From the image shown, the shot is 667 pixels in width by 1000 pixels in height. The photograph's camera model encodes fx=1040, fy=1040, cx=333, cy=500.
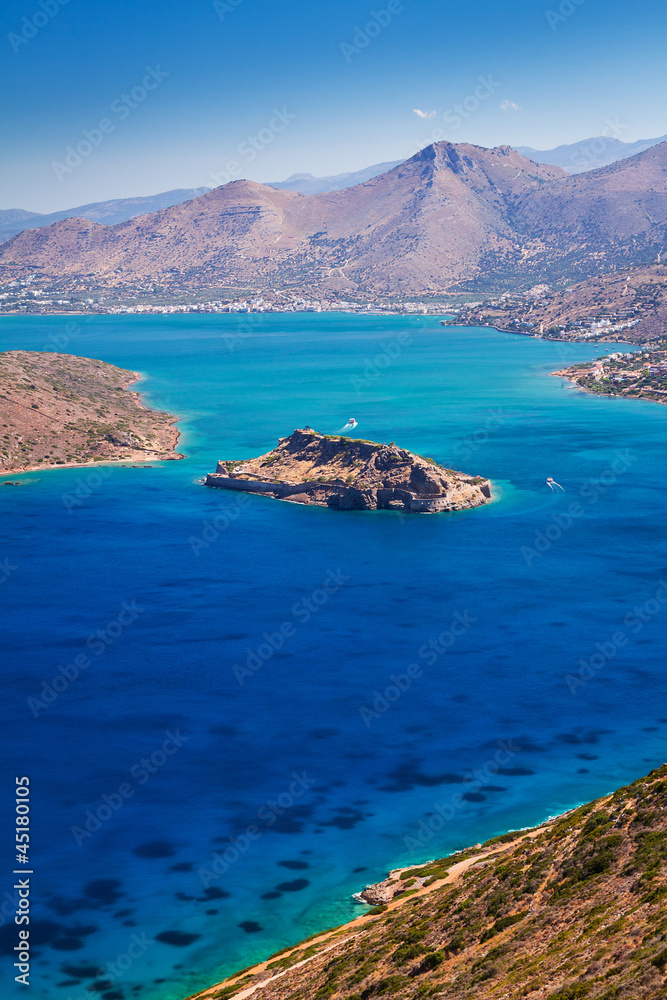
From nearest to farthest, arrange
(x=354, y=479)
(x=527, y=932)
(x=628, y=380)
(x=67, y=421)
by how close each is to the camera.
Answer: (x=527, y=932) → (x=354, y=479) → (x=67, y=421) → (x=628, y=380)

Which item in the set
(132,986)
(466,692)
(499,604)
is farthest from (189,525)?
(132,986)

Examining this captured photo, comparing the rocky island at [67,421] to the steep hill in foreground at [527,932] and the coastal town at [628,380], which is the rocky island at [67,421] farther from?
the steep hill in foreground at [527,932]

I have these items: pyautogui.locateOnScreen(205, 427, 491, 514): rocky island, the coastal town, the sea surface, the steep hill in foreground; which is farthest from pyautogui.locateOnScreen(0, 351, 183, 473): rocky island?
the steep hill in foreground

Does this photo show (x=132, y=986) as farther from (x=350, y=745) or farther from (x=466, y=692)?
(x=466, y=692)

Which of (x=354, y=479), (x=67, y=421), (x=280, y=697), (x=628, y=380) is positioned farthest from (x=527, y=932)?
(x=628, y=380)

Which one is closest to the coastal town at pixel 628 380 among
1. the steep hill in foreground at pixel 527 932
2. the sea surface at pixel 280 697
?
the sea surface at pixel 280 697

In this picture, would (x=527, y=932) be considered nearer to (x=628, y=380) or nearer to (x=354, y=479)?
(x=354, y=479)
